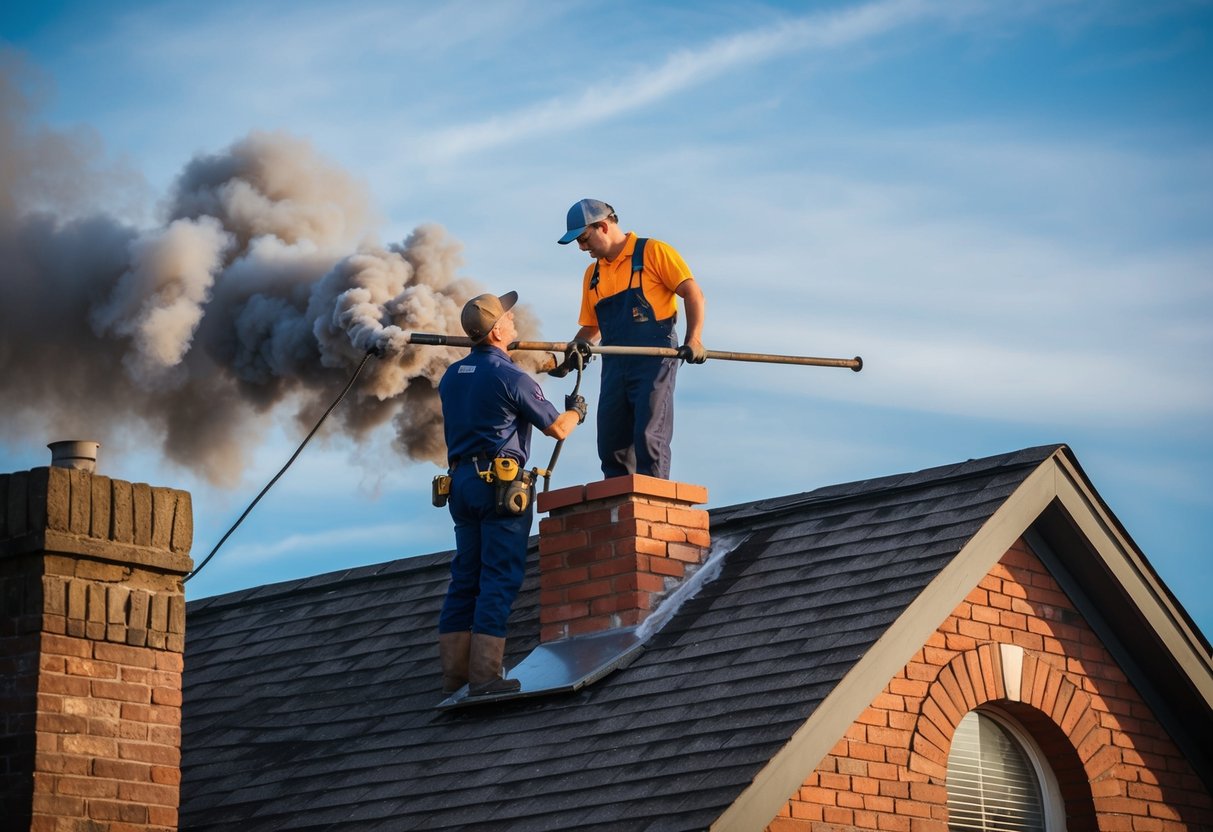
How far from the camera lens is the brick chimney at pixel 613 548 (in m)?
10.1

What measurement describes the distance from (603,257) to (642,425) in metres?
1.14

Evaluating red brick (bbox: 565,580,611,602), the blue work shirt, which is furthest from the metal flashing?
the blue work shirt

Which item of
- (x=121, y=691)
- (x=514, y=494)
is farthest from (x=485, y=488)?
(x=121, y=691)

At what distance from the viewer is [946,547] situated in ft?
30.4

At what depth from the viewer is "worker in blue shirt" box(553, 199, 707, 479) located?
425 inches

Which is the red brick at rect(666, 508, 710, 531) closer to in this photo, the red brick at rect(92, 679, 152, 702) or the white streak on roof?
the white streak on roof

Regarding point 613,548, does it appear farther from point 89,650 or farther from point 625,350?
point 89,650

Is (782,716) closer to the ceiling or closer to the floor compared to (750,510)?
closer to the floor

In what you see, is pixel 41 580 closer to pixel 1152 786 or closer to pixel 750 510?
pixel 750 510

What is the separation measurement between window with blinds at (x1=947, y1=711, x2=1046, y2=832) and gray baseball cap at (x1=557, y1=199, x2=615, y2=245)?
3.59 metres

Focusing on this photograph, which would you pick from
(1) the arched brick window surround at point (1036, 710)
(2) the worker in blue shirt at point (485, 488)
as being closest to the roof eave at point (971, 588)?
(1) the arched brick window surround at point (1036, 710)

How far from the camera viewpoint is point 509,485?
393 inches

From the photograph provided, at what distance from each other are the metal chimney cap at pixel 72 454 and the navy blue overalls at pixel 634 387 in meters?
→ 3.43

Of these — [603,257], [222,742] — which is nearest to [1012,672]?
[603,257]
